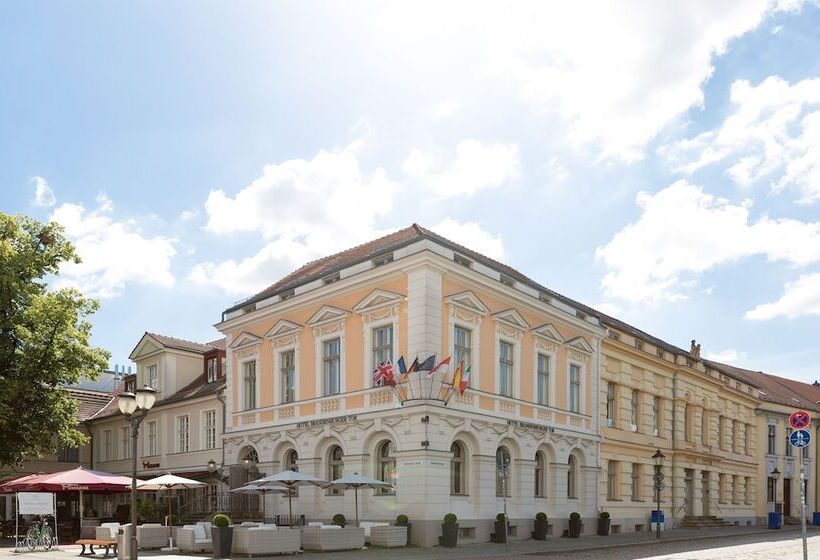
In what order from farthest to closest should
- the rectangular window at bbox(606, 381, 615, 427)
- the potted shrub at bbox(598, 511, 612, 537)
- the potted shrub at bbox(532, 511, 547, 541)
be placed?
1. the rectangular window at bbox(606, 381, 615, 427)
2. the potted shrub at bbox(598, 511, 612, 537)
3. the potted shrub at bbox(532, 511, 547, 541)

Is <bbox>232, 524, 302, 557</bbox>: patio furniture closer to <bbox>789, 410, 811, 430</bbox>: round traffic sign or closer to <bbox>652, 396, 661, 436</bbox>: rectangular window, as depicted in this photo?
<bbox>789, 410, 811, 430</bbox>: round traffic sign

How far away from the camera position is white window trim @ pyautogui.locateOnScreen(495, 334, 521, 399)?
28375 mm

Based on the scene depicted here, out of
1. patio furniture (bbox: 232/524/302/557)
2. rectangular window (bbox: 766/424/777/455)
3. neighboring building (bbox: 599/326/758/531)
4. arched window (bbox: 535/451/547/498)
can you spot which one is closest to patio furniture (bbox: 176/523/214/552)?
patio furniture (bbox: 232/524/302/557)

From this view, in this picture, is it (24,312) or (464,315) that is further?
(24,312)

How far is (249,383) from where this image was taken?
3316cm

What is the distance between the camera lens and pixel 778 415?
175ft

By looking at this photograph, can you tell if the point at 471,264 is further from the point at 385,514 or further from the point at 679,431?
the point at 679,431

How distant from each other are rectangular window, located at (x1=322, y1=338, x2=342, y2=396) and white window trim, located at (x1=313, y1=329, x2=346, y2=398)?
0.26ft

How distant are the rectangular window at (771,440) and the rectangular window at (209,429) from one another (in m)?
Answer: 35.7

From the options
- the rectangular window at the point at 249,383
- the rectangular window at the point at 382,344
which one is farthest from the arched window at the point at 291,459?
the rectangular window at the point at 382,344

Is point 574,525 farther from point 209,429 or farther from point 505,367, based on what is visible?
point 209,429

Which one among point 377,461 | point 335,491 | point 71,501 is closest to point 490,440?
point 377,461

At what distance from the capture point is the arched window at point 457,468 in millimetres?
26422

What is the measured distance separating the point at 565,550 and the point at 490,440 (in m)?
4.41
